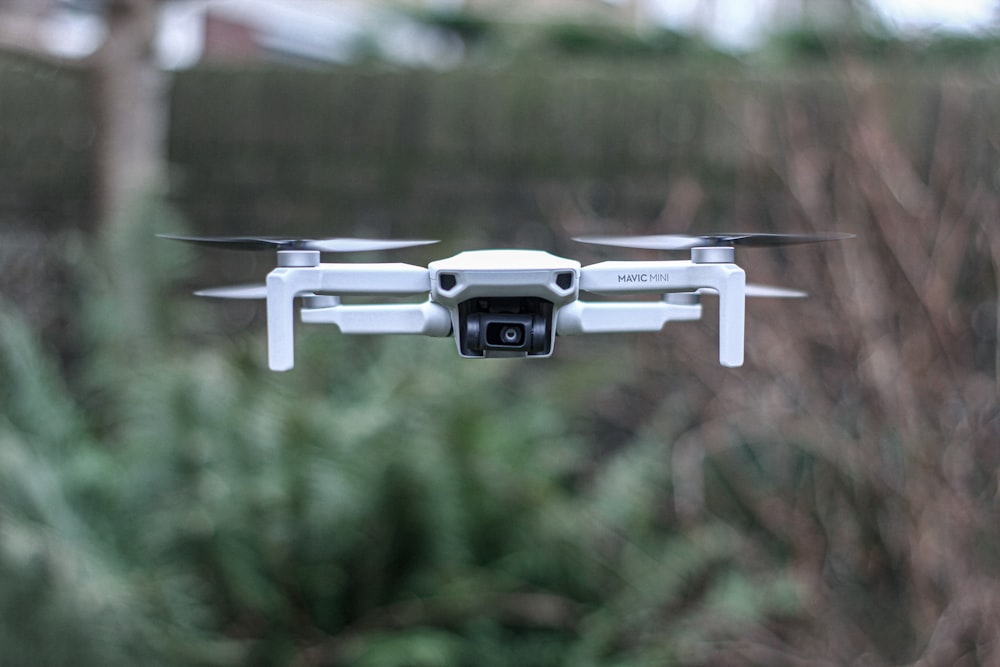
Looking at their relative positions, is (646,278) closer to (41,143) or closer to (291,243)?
(291,243)

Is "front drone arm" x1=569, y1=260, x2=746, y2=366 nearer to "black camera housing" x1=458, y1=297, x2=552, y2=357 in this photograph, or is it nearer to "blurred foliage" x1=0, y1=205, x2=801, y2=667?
"black camera housing" x1=458, y1=297, x2=552, y2=357

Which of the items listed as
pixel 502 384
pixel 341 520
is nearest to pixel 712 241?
pixel 341 520

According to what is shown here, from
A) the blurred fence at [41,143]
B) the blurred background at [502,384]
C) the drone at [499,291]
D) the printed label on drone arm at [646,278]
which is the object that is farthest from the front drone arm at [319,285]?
the blurred fence at [41,143]

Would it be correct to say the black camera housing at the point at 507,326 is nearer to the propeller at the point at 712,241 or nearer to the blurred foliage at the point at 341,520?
the propeller at the point at 712,241

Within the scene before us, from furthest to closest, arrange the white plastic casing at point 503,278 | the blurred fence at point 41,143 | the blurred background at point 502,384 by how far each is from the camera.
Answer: the blurred fence at point 41,143 < the blurred background at point 502,384 < the white plastic casing at point 503,278

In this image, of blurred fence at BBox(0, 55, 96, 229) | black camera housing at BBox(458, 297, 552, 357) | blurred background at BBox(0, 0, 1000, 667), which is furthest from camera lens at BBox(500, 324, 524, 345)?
blurred fence at BBox(0, 55, 96, 229)

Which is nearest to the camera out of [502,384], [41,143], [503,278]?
[503,278]
